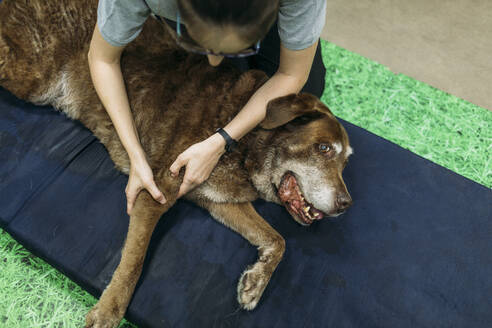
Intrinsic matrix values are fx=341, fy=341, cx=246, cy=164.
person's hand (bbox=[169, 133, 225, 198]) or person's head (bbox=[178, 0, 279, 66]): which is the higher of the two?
person's head (bbox=[178, 0, 279, 66])

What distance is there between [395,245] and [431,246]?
9.2 inches

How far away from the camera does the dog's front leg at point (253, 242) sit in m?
1.82

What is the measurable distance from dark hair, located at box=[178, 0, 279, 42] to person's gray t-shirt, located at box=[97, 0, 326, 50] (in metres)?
0.35

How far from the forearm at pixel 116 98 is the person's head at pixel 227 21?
2.72 feet

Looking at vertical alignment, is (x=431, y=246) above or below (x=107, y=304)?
below

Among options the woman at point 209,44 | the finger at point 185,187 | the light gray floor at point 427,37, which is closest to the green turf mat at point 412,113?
the light gray floor at point 427,37

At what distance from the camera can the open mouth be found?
2006 mm

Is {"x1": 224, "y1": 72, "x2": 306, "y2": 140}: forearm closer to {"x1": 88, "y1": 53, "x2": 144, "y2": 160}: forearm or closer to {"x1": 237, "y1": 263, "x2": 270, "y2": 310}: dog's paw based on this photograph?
{"x1": 88, "y1": 53, "x2": 144, "y2": 160}: forearm

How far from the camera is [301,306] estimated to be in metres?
1.87

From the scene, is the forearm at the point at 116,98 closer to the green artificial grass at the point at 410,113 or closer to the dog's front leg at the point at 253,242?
the dog's front leg at the point at 253,242

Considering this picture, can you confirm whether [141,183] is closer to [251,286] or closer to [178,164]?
[178,164]

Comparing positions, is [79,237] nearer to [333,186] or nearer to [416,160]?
[333,186]

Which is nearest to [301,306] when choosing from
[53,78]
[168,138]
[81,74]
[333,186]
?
[333,186]

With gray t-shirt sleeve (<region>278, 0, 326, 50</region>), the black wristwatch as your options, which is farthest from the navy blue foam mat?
gray t-shirt sleeve (<region>278, 0, 326, 50</region>)
